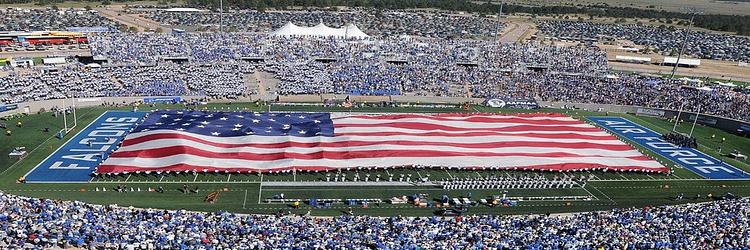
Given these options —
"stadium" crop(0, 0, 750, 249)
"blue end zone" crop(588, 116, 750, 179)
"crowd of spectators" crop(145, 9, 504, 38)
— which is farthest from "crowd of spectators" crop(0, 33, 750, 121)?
"crowd of spectators" crop(145, 9, 504, 38)

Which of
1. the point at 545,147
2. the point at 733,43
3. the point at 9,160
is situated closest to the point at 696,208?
the point at 545,147

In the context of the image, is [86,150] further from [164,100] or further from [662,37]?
[662,37]

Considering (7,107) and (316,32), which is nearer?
(7,107)

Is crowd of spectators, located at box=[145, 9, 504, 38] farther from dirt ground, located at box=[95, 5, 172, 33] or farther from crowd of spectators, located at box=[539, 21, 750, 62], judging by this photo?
crowd of spectators, located at box=[539, 21, 750, 62]

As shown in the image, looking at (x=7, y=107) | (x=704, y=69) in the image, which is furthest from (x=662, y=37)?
(x=7, y=107)

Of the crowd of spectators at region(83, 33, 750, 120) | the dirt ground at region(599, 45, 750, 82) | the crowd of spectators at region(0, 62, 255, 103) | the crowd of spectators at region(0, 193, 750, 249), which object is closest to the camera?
the crowd of spectators at region(0, 193, 750, 249)

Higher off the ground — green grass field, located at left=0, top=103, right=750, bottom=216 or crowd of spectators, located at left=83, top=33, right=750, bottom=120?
crowd of spectators, located at left=83, top=33, right=750, bottom=120

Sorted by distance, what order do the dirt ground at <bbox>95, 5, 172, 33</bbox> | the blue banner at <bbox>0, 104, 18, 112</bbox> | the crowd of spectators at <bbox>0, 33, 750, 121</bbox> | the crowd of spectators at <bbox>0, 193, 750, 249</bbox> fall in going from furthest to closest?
the dirt ground at <bbox>95, 5, 172, 33</bbox>
the crowd of spectators at <bbox>0, 33, 750, 121</bbox>
the blue banner at <bbox>0, 104, 18, 112</bbox>
the crowd of spectators at <bbox>0, 193, 750, 249</bbox>
